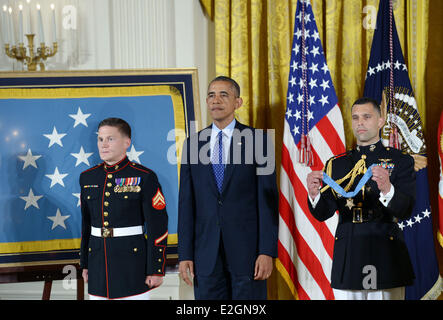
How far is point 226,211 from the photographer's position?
8.66ft

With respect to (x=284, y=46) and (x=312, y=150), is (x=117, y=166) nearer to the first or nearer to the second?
(x=312, y=150)

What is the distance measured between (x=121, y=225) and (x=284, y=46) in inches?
78.2

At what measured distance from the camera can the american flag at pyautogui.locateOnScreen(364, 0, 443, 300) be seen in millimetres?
3631

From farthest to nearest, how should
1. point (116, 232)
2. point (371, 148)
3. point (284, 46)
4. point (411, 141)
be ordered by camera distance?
point (284, 46), point (411, 141), point (116, 232), point (371, 148)

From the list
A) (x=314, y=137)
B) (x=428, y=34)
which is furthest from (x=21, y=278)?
(x=428, y=34)

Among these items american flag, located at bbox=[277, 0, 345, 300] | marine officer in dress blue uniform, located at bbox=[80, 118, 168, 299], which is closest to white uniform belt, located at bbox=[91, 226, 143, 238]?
marine officer in dress blue uniform, located at bbox=[80, 118, 168, 299]

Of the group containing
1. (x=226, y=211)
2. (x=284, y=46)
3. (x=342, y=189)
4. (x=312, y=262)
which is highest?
(x=284, y=46)

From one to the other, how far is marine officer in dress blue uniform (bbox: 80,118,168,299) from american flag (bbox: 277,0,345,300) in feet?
3.98

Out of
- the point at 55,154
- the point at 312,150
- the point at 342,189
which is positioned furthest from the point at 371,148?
the point at 55,154

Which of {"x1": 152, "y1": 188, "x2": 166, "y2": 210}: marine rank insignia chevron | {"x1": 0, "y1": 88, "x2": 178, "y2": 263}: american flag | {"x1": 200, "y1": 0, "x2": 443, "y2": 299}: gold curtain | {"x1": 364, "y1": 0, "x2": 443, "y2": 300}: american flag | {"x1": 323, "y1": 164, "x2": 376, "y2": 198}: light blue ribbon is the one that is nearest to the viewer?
{"x1": 323, "y1": 164, "x2": 376, "y2": 198}: light blue ribbon

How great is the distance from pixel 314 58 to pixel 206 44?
2.96 ft

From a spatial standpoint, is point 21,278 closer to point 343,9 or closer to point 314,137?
point 314,137

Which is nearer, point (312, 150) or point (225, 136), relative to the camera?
point (225, 136)

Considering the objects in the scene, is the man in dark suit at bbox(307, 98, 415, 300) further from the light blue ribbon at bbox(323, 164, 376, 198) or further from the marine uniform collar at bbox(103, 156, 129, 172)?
the marine uniform collar at bbox(103, 156, 129, 172)
